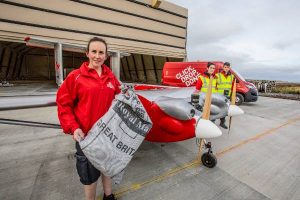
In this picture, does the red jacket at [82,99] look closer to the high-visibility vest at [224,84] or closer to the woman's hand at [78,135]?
the woman's hand at [78,135]

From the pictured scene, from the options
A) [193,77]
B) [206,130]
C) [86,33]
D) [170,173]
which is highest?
[86,33]

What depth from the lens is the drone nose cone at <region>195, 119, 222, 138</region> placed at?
2522mm

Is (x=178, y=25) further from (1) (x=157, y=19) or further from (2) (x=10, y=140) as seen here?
(2) (x=10, y=140)

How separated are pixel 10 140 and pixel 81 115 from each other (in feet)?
11.1

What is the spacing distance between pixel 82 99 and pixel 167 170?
1951 mm

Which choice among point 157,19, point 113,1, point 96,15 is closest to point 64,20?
point 96,15

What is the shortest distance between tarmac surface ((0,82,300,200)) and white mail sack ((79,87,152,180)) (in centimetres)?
95

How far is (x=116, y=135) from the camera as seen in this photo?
1637 millimetres

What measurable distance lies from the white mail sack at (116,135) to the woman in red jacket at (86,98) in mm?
117

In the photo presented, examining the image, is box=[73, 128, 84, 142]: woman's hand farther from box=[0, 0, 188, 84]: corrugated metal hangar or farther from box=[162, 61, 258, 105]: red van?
box=[0, 0, 188, 84]: corrugated metal hangar

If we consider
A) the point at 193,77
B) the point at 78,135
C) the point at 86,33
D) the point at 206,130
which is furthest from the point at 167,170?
the point at 86,33

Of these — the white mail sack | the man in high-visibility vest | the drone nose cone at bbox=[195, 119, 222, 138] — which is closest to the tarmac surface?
the drone nose cone at bbox=[195, 119, 222, 138]

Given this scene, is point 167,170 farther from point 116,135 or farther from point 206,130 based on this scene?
point 116,135

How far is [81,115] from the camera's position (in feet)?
5.55
